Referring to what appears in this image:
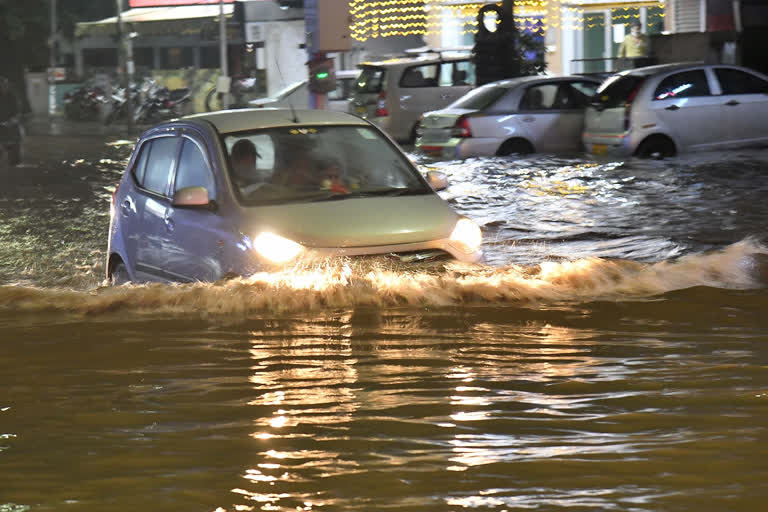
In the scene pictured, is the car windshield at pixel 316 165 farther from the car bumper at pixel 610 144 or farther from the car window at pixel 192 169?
the car bumper at pixel 610 144

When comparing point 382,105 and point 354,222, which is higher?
point 354,222

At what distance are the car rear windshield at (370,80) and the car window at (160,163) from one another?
1614 centimetres

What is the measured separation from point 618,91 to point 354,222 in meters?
11.6

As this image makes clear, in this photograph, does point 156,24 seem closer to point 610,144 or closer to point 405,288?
point 610,144

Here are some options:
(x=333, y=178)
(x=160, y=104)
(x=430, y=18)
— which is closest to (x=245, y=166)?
(x=333, y=178)

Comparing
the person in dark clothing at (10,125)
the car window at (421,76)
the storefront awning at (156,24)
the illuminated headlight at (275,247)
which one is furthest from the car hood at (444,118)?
the storefront awning at (156,24)

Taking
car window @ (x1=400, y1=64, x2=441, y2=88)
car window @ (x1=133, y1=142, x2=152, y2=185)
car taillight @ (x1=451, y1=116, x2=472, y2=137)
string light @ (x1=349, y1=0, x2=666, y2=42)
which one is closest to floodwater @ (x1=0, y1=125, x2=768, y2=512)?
car window @ (x1=133, y1=142, x2=152, y2=185)

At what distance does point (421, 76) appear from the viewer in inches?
998

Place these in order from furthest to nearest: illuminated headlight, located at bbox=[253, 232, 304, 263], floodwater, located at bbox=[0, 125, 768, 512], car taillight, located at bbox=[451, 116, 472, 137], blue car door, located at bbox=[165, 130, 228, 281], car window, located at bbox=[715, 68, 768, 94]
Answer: car taillight, located at bbox=[451, 116, 472, 137]
car window, located at bbox=[715, 68, 768, 94]
blue car door, located at bbox=[165, 130, 228, 281]
illuminated headlight, located at bbox=[253, 232, 304, 263]
floodwater, located at bbox=[0, 125, 768, 512]

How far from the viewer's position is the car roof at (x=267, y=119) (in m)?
8.72

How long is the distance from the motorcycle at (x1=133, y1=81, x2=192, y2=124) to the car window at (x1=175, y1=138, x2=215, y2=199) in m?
31.6

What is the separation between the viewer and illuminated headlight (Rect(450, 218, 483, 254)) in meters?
7.94

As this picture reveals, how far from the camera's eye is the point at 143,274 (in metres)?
8.75

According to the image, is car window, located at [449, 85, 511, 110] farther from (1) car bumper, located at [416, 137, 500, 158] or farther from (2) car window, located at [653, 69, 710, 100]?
(2) car window, located at [653, 69, 710, 100]
